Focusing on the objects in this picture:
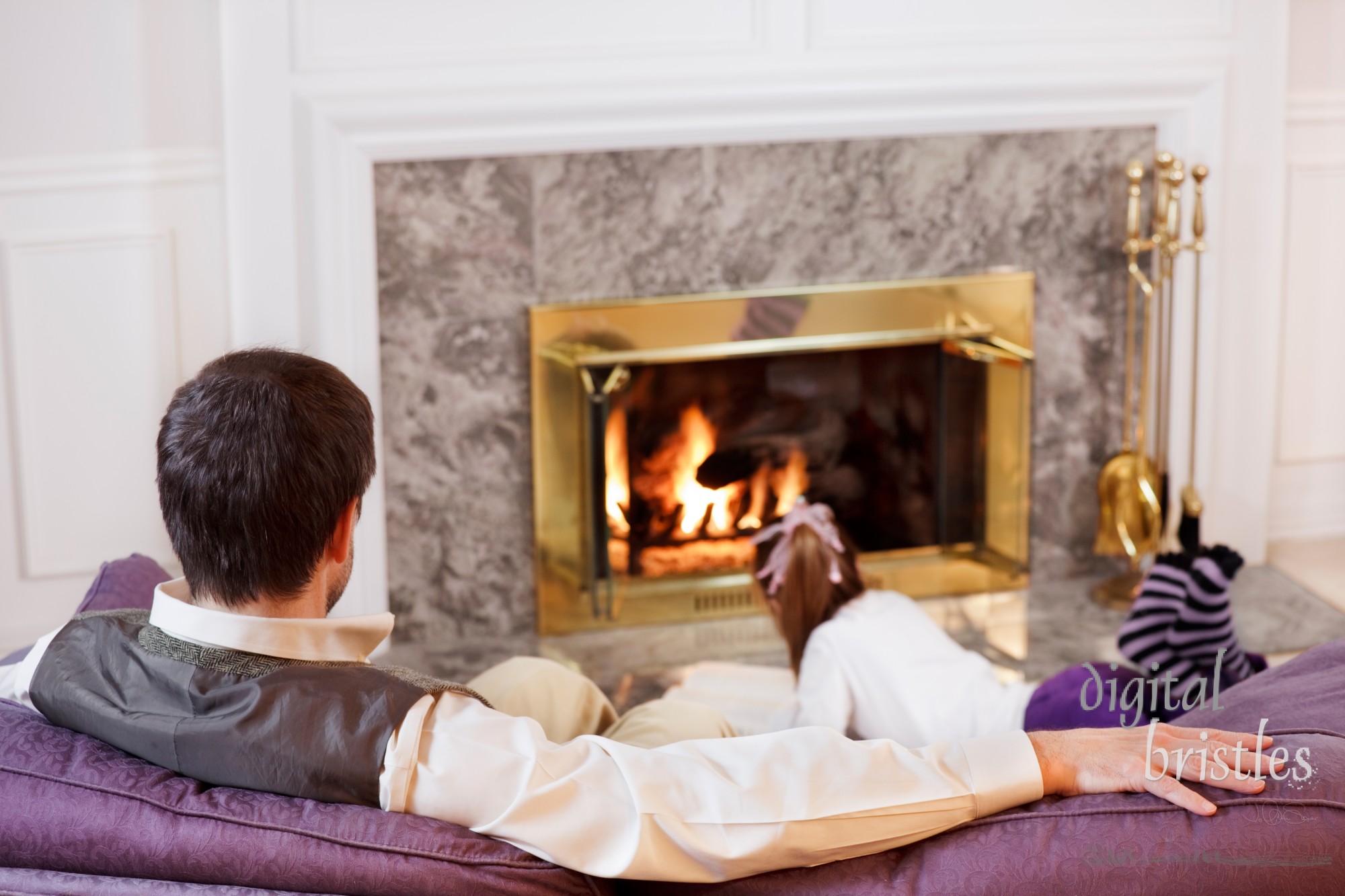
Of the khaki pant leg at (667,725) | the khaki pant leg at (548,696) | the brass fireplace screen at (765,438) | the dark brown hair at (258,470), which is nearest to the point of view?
the dark brown hair at (258,470)

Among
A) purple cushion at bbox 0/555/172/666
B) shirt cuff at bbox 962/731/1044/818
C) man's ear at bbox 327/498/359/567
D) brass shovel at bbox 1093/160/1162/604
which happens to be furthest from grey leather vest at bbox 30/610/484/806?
brass shovel at bbox 1093/160/1162/604

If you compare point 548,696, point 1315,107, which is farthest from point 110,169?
point 1315,107

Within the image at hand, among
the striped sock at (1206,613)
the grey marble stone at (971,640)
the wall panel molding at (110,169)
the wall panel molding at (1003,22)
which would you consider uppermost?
the wall panel molding at (1003,22)

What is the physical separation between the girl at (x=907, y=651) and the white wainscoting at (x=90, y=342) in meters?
1.58

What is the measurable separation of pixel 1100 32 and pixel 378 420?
195 centimetres

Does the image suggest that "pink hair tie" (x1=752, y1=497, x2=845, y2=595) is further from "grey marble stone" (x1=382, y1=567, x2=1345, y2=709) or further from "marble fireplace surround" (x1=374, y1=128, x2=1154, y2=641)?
"marble fireplace surround" (x1=374, y1=128, x2=1154, y2=641)

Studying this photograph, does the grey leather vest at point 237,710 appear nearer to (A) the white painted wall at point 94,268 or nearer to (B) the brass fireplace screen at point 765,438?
(B) the brass fireplace screen at point 765,438

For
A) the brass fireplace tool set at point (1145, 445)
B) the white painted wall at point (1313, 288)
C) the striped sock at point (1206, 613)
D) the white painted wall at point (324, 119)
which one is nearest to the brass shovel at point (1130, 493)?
the brass fireplace tool set at point (1145, 445)

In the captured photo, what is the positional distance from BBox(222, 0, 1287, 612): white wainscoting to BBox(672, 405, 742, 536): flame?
71cm

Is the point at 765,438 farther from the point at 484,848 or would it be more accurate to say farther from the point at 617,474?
the point at 484,848

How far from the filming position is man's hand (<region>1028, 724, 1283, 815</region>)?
104 centimetres

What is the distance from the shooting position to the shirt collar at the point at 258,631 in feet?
3.92

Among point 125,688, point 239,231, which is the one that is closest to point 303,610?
point 125,688

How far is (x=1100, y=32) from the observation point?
10.3 feet
